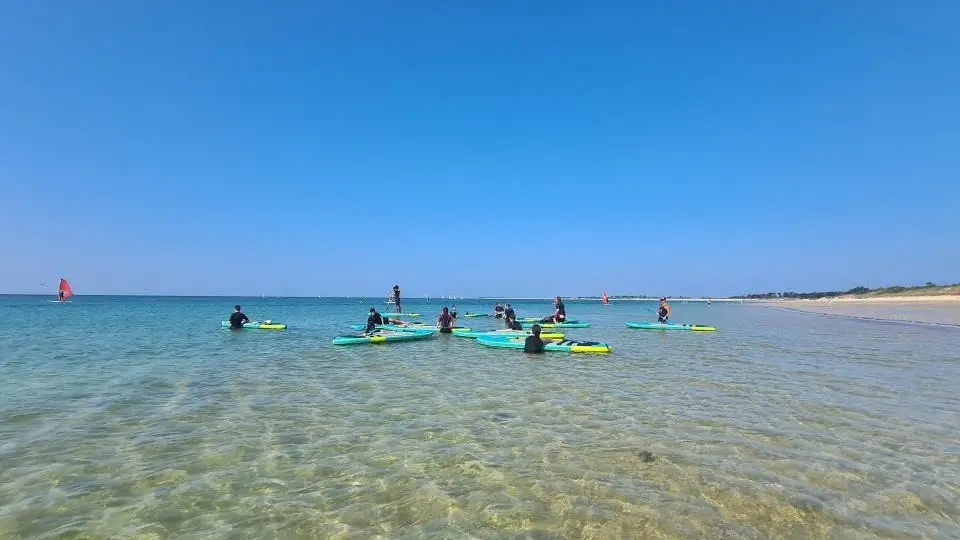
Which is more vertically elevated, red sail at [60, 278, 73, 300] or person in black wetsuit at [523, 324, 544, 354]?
red sail at [60, 278, 73, 300]

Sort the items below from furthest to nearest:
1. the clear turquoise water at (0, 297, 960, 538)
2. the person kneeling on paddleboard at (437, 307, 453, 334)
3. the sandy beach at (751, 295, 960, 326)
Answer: the sandy beach at (751, 295, 960, 326) < the person kneeling on paddleboard at (437, 307, 453, 334) < the clear turquoise water at (0, 297, 960, 538)

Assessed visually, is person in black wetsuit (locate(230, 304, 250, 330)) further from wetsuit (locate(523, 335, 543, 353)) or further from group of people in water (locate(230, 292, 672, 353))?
wetsuit (locate(523, 335, 543, 353))

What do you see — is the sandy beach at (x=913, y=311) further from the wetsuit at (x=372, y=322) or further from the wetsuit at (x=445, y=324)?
the wetsuit at (x=372, y=322)

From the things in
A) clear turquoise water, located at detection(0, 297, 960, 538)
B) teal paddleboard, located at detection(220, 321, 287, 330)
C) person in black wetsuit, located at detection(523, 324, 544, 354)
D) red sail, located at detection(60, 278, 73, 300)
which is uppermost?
red sail, located at detection(60, 278, 73, 300)

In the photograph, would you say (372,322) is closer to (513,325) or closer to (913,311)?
(513,325)

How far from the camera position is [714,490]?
6746 mm

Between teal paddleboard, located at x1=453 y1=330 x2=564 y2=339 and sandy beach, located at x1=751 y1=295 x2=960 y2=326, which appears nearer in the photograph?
teal paddleboard, located at x1=453 y1=330 x2=564 y2=339

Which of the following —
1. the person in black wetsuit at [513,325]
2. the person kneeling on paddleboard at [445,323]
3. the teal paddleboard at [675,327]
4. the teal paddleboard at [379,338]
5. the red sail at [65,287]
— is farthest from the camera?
the red sail at [65,287]

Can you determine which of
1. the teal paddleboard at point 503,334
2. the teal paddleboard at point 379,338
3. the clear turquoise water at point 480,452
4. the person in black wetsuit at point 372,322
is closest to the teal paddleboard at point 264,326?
the person in black wetsuit at point 372,322

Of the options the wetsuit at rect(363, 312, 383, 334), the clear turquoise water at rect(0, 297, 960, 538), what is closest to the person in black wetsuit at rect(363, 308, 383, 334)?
the wetsuit at rect(363, 312, 383, 334)

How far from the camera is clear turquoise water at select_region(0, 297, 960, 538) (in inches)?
233

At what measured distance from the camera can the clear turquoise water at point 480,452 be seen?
19.4 feet

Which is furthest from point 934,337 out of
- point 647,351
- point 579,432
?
point 579,432

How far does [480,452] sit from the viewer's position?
27.4 ft
